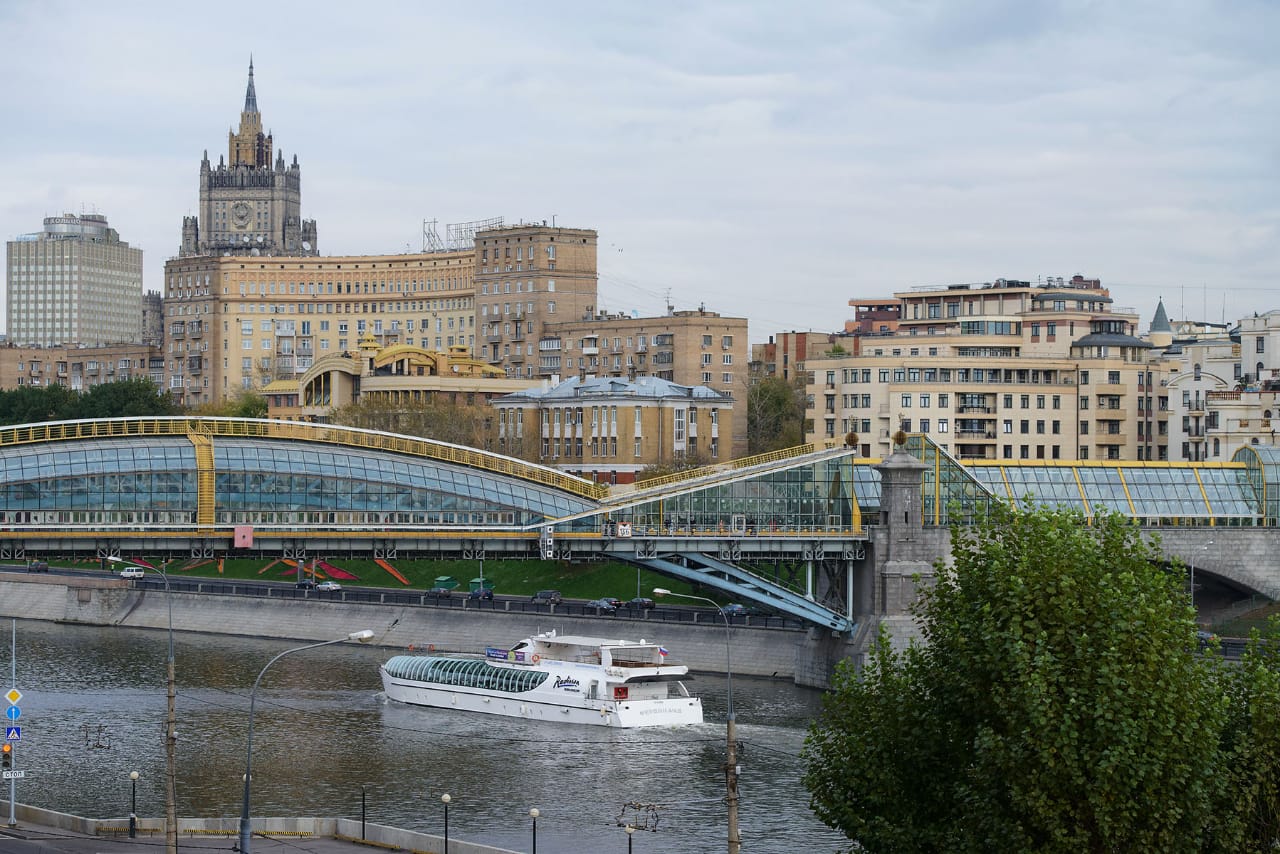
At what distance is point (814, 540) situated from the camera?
94.8m

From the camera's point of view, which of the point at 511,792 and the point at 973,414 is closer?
the point at 511,792

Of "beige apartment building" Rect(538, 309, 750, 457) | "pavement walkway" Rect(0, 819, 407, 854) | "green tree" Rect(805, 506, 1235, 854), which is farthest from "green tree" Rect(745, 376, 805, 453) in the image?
"green tree" Rect(805, 506, 1235, 854)

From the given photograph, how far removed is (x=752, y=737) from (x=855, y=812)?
38.2 metres

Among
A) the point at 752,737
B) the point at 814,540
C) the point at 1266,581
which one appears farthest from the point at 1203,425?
the point at 752,737

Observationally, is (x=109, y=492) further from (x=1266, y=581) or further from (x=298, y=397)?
(x=298, y=397)

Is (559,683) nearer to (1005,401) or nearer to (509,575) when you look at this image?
(509,575)

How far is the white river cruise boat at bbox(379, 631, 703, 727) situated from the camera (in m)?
93.0

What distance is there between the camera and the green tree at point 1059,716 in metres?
42.9

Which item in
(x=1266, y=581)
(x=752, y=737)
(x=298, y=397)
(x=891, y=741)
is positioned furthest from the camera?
(x=298, y=397)

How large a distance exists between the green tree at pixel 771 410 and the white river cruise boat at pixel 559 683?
8142 cm

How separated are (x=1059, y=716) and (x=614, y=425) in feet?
396

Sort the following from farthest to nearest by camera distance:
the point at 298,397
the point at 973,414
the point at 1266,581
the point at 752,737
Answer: the point at 298,397 → the point at 973,414 → the point at 1266,581 → the point at 752,737

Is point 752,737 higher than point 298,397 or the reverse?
the reverse

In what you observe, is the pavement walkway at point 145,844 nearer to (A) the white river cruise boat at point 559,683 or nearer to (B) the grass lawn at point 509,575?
(A) the white river cruise boat at point 559,683
